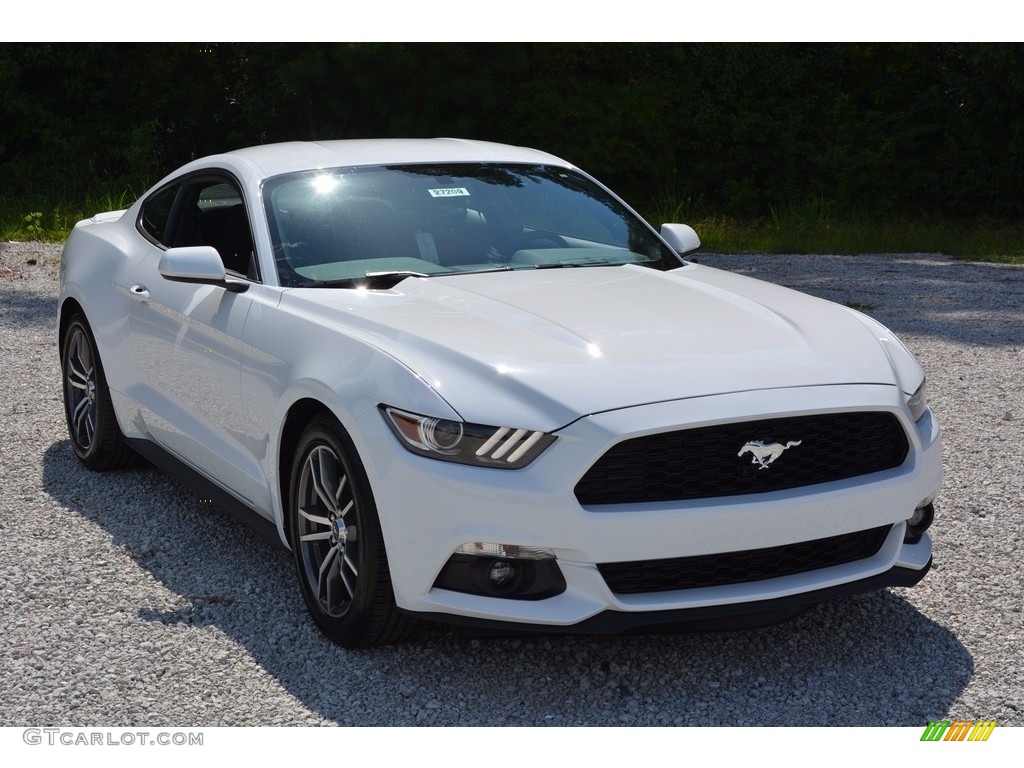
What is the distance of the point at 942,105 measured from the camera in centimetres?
2592

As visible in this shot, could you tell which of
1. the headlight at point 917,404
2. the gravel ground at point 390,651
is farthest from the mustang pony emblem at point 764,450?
the gravel ground at point 390,651

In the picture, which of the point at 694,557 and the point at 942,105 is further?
the point at 942,105

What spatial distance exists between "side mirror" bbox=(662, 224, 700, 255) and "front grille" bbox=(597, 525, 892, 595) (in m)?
1.98

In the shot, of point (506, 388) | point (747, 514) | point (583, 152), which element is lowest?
point (583, 152)

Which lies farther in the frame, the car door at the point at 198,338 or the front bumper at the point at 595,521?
the car door at the point at 198,338

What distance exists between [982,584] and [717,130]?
22.9 metres

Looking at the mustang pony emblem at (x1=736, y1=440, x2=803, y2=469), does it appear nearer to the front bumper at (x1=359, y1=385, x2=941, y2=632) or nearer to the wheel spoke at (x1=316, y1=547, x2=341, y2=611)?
the front bumper at (x1=359, y1=385, x2=941, y2=632)

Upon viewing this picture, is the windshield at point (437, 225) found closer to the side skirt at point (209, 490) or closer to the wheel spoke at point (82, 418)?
→ the side skirt at point (209, 490)

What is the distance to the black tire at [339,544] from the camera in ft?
11.9

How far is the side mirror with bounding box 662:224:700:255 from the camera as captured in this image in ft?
17.6

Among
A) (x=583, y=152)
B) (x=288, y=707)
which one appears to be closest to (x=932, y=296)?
(x=288, y=707)

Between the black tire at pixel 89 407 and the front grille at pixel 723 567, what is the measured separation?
3239 mm

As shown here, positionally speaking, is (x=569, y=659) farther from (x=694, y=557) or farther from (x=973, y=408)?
(x=973, y=408)

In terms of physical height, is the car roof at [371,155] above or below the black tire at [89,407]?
above
